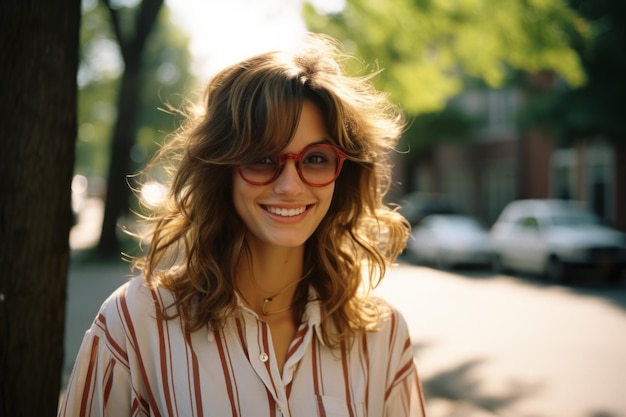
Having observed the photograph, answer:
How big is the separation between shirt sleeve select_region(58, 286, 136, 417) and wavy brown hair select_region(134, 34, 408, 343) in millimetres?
228

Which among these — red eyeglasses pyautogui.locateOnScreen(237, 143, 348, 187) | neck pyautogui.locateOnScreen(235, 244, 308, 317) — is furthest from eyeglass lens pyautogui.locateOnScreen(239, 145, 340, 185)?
neck pyautogui.locateOnScreen(235, 244, 308, 317)

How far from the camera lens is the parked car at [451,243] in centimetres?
1881

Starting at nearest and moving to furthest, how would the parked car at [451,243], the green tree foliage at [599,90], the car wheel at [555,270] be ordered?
the car wheel at [555,270] → the green tree foliage at [599,90] → the parked car at [451,243]

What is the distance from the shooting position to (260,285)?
2297 mm

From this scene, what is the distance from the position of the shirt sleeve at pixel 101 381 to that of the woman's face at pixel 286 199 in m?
0.56

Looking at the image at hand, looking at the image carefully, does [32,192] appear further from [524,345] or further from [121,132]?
[121,132]

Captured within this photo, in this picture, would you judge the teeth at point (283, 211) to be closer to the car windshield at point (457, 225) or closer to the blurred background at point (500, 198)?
the blurred background at point (500, 198)

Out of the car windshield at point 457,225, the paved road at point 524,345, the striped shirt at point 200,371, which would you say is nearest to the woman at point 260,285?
the striped shirt at point 200,371

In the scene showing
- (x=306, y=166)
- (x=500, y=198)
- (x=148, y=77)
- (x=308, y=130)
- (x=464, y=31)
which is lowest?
(x=500, y=198)

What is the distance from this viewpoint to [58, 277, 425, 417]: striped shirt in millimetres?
1945

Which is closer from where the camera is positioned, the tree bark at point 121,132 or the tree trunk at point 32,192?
the tree trunk at point 32,192

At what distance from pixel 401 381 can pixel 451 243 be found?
56.3 feet

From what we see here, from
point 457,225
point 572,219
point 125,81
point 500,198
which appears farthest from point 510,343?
point 500,198

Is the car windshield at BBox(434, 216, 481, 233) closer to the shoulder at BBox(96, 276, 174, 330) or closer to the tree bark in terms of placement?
the tree bark
